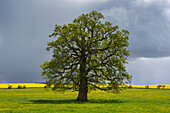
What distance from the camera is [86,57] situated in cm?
4288

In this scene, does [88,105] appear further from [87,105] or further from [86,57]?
[86,57]

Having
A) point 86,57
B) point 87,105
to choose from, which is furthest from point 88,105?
point 86,57

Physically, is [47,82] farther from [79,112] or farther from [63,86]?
[79,112]

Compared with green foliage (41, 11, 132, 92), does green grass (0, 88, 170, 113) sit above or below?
below

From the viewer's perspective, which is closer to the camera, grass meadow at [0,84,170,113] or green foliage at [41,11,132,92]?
grass meadow at [0,84,170,113]

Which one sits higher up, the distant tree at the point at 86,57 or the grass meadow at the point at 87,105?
the distant tree at the point at 86,57

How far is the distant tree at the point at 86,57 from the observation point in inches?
1618

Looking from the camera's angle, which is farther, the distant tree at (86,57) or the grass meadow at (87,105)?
the distant tree at (86,57)

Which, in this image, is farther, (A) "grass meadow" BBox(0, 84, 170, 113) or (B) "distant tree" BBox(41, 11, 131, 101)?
(B) "distant tree" BBox(41, 11, 131, 101)

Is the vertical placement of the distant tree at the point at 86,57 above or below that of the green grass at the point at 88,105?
above

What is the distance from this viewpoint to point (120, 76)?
4216cm

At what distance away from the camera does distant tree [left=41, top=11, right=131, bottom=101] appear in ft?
135

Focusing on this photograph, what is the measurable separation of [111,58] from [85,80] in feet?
21.9

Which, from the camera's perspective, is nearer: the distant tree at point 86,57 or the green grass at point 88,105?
the green grass at point 88,105
